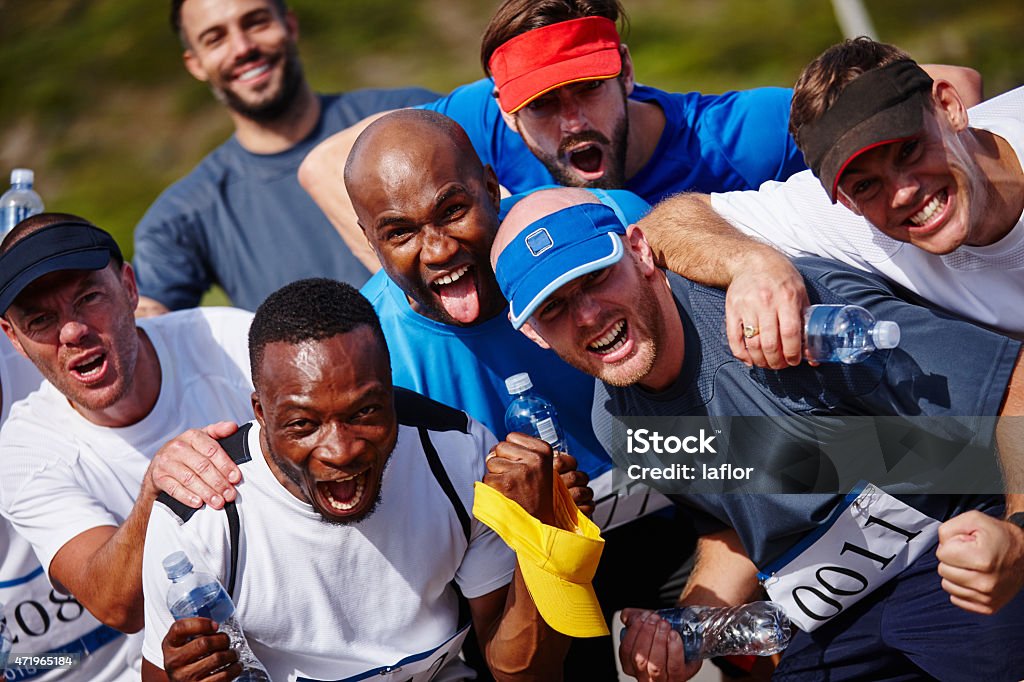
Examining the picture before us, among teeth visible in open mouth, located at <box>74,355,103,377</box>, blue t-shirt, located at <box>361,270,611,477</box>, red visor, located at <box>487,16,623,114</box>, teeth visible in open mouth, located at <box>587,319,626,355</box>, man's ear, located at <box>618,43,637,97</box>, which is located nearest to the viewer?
teeth visible in open mouth, located at <box>587,319,626,355</box>

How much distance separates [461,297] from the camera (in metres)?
3.88

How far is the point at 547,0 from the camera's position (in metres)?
4.33

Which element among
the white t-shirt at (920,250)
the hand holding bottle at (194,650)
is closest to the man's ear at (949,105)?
the white t-shirt at (920,250)

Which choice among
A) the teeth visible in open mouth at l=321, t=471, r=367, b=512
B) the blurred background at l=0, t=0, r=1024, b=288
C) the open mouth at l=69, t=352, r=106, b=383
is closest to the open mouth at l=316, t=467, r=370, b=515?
the teeth visible in open mouth at l=321, t=471, r=367, b=512

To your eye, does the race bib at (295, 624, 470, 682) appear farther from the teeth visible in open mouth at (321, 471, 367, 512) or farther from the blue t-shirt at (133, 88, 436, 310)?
the blue t-shirt at (133, 88, 436, 310)

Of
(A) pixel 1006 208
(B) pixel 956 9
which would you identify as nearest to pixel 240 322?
(A) pixel 1006 208

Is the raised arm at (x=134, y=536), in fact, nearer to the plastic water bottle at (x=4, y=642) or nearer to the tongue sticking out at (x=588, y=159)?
the plastic water bottle at (x=4, y=642)

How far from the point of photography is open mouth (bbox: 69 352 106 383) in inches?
161

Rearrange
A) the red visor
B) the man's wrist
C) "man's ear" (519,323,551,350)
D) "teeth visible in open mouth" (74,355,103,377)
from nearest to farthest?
the man's wrist
"man's ear" (519,323,551,350)
"teeth visible in open mouth" (74,355,103,377)
the red visor

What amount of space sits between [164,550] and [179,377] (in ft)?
3.68

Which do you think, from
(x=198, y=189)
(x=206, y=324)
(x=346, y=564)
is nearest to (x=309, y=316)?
(x=346, y=564)

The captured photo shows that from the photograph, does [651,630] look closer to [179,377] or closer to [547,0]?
[179,377]

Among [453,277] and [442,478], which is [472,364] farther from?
[442,478]

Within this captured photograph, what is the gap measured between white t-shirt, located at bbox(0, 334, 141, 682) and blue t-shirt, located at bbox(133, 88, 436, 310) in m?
1.80
